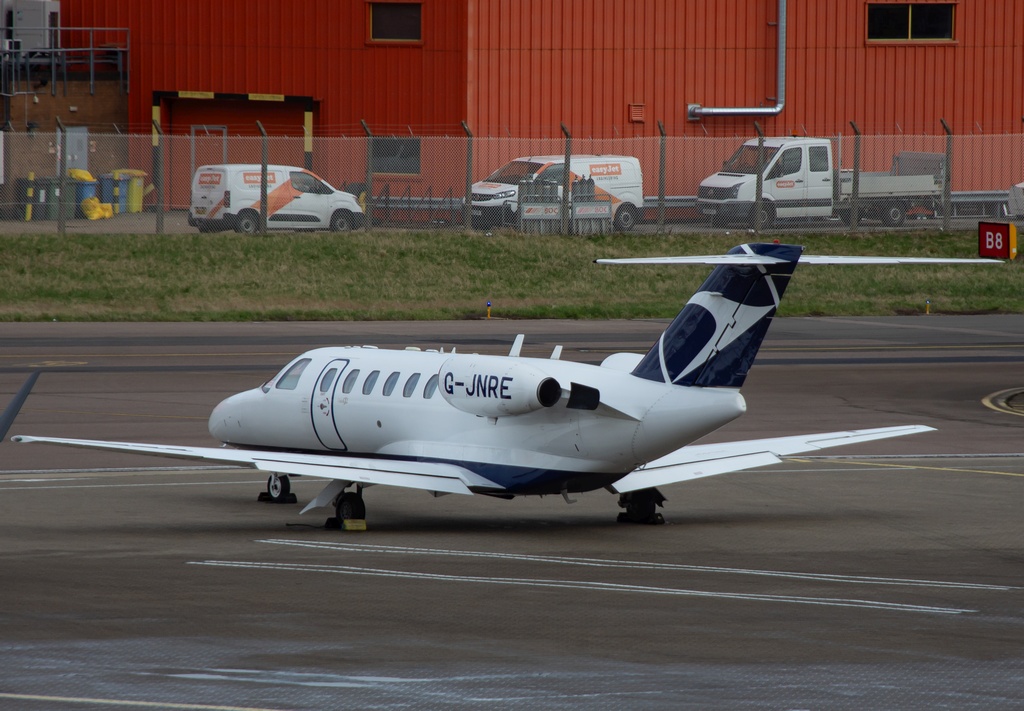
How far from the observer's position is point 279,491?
24109mm

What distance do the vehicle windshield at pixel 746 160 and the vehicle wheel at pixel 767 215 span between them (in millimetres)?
1270

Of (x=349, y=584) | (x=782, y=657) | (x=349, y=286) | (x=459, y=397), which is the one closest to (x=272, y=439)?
(x=459, y=397)

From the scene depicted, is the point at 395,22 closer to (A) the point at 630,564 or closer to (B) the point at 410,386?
(B) the point at 410,386

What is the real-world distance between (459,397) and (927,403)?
1608 centimetres

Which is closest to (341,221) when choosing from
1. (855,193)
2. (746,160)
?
(746,160)

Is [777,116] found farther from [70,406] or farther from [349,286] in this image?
[70,406]

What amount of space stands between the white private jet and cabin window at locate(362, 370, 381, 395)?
0.87 ft

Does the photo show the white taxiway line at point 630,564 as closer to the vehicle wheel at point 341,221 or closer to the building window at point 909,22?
the vehicle wheel at point 341,221

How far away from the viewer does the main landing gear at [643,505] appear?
21984 millimetres

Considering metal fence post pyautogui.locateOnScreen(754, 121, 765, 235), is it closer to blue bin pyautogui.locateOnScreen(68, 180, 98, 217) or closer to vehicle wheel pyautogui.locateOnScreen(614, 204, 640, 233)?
vehicle wheel pyautogui.locateOnScreen(614, 204, 640, 233)

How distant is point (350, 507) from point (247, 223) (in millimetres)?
35661

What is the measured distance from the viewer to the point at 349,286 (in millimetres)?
52125

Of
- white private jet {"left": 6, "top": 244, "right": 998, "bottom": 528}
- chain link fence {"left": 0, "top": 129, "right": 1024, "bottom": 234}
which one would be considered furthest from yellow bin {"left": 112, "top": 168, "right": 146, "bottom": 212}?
white private jet {"left": 6, "top": 244, "right": 998, "bottom": 528}

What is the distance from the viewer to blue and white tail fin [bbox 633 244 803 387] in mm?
20062
